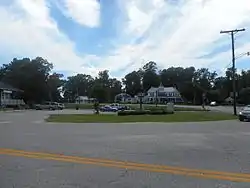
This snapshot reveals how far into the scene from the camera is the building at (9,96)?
89.0 metres

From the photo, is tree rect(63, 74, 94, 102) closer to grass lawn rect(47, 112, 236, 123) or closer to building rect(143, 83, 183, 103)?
building rect(143, 83, 183, 103)

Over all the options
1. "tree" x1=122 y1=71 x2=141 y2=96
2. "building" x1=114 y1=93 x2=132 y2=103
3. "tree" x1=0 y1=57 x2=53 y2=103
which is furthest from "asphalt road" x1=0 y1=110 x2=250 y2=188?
"tree" x1=122 y1=71 x2=141 y2=96

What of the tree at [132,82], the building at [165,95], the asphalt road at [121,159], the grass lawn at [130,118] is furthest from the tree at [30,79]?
the asphalt road at [121,159]

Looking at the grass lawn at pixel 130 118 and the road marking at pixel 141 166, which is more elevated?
the grass lawn at pixel 130 118

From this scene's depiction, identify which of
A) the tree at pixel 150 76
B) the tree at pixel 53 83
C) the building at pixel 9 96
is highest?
the tree at pixel 150 76

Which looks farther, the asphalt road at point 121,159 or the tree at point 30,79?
the tree at point 30,79

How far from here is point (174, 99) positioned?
153375mm

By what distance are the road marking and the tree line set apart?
301ft

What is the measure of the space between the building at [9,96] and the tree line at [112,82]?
9.12ft

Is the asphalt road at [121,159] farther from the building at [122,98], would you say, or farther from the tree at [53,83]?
the building at [122,98]

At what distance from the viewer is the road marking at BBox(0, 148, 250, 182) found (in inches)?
348

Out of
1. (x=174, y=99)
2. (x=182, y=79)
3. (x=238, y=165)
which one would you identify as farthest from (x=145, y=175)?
(x=182, y=79)

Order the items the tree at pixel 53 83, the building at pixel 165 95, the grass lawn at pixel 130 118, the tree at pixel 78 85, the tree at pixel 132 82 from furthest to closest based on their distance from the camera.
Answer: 1. the tree at pixel 78 85
2. the tree at pixel 132 82
3. the building at pixel 165 95
4. the tree at pixel 53 83
5. the grass lawn at pixel 130 118

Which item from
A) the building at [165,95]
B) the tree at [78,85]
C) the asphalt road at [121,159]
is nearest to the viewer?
the asphalt road at [121,159]
